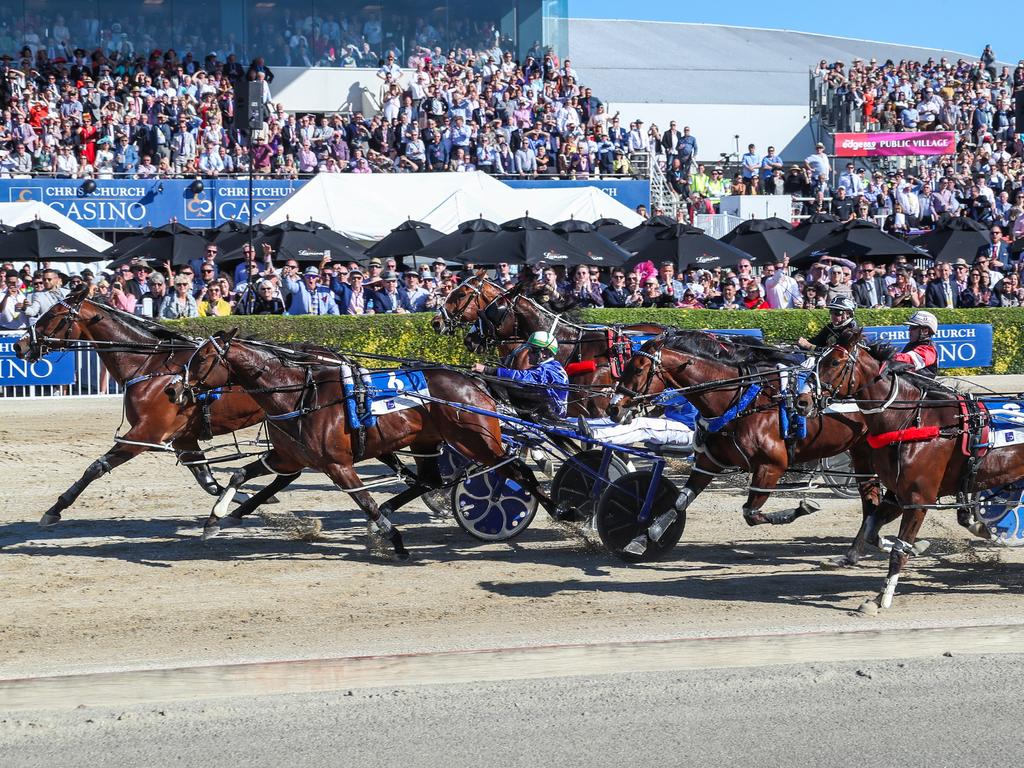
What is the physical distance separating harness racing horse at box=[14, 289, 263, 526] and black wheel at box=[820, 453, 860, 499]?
15.2ft

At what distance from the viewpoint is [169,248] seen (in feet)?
68.7

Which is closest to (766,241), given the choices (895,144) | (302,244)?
(302,244)

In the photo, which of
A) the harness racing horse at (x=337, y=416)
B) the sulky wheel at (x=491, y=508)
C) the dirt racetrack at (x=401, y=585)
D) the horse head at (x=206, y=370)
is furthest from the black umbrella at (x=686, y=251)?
the horse head at (x=206, y=370)

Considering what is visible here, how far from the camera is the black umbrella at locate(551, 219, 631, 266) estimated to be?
20359 mm

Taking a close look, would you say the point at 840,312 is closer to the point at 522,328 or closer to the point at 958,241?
the point at 522,328

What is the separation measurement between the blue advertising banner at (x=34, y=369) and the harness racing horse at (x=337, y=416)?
26.9 feet

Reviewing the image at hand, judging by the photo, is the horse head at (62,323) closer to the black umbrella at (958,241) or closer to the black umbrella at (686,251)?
the black umbrella at (686,251)

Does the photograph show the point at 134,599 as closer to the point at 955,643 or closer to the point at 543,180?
the point at 955,643

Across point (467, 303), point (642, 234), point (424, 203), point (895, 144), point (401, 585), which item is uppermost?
point (895, 144)

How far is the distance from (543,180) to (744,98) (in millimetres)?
17699

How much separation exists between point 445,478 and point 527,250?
916 centimetres

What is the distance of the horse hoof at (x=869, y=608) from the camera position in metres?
7.83

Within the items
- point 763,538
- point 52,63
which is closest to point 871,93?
point 52,63

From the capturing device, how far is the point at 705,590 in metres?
8.56
